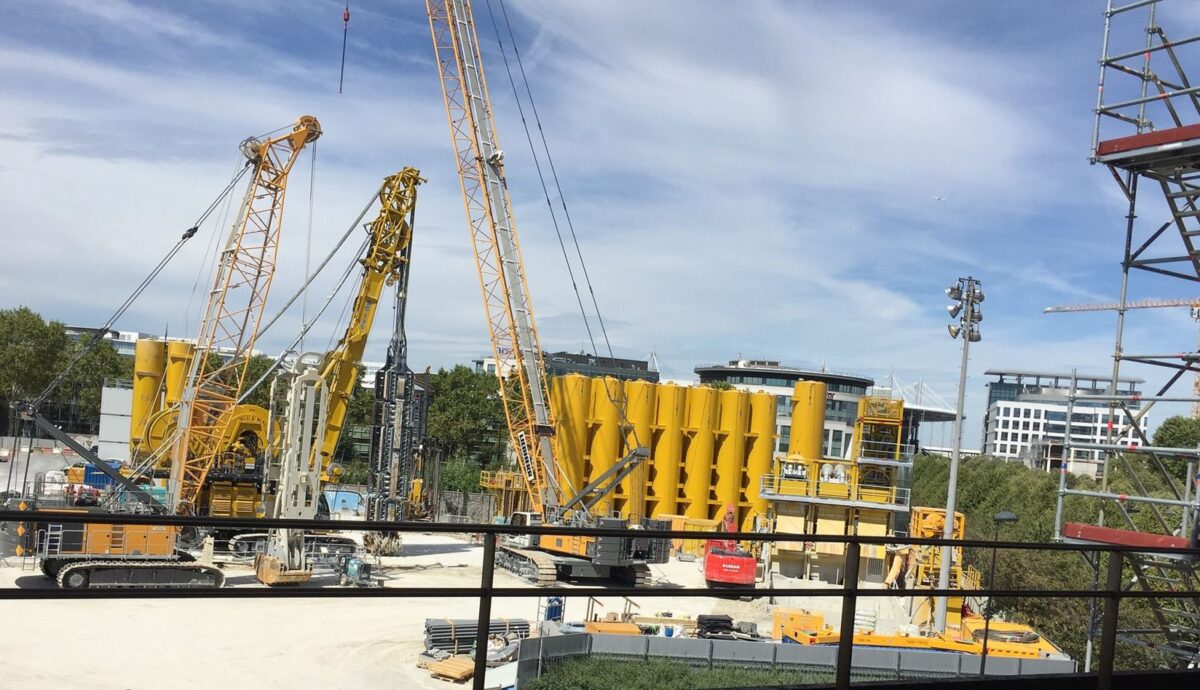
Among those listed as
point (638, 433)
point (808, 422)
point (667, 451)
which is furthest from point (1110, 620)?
point (667, 451)

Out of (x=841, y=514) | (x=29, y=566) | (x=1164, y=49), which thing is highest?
(x=1164, y=49)

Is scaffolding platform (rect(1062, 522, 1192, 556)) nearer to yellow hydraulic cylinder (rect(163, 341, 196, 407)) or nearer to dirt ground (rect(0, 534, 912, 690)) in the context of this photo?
dirt ground (rect(0, 534, 912, 690))

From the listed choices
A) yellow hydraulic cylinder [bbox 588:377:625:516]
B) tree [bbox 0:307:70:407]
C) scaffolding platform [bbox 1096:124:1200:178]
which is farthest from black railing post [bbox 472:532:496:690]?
tree [bbox 0:307:70:407]

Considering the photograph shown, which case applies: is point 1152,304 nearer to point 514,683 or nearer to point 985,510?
point 514,683

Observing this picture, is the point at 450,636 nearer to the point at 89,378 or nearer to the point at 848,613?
the point at 848,613

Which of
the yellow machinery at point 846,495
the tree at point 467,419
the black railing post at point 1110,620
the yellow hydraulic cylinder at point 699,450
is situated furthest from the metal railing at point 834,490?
the tree at point 467,419

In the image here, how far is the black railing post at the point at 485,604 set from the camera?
3.86 m

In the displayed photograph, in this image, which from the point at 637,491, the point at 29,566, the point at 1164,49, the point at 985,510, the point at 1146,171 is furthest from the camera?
the point at 637,491

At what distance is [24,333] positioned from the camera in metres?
85.3

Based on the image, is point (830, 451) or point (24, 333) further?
point (830, 451)

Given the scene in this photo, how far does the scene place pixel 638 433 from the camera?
178ft

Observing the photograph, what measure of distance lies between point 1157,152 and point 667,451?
4447 cm

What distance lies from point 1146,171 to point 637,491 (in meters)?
42.6

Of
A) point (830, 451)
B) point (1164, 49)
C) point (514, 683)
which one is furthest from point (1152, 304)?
point (830, 451)
